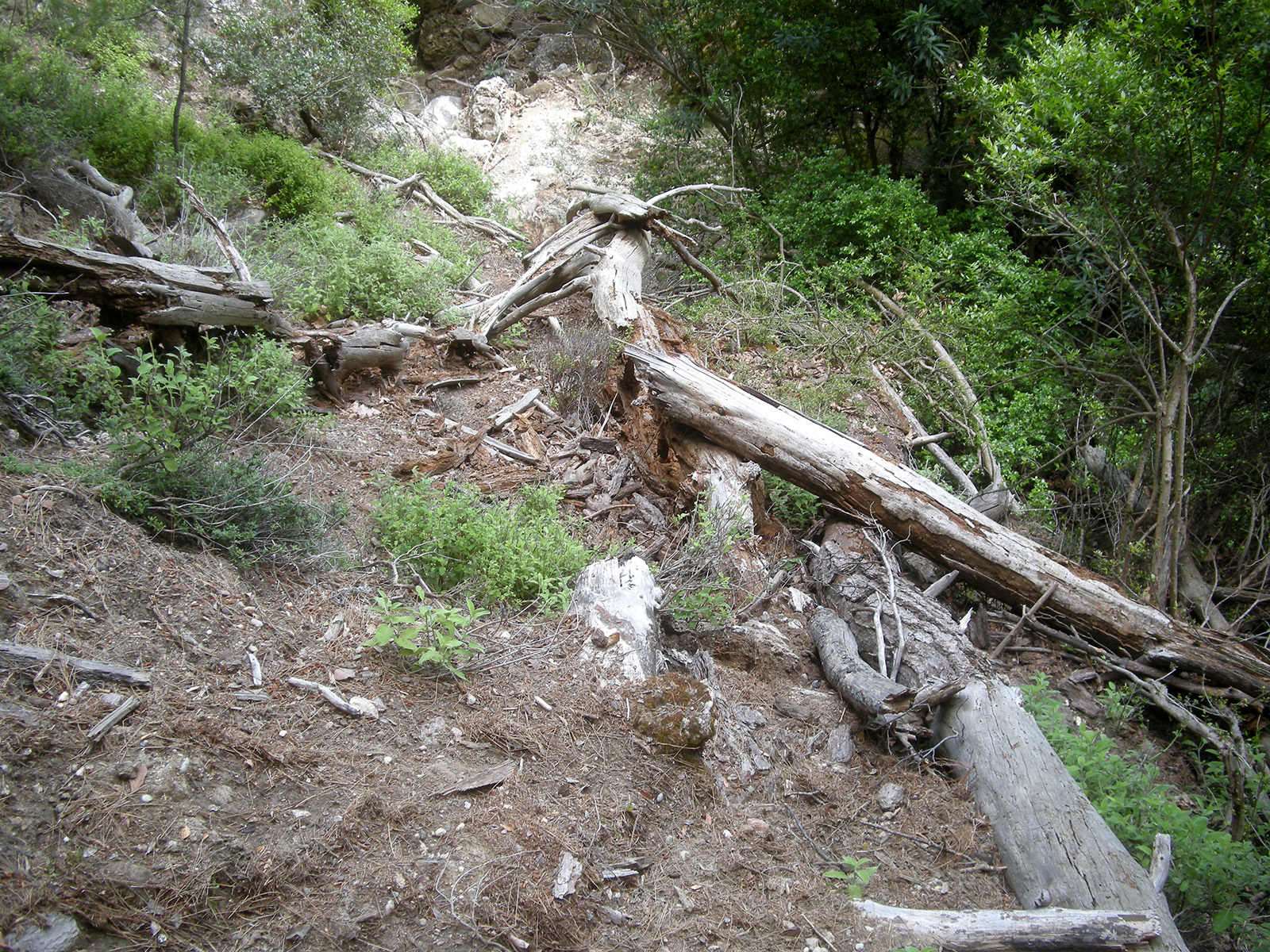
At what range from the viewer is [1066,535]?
18.3 feet

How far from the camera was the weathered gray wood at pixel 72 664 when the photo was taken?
2.35 meters

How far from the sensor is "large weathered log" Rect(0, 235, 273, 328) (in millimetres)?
4148

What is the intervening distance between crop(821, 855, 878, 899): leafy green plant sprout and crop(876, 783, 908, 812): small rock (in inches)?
14.5

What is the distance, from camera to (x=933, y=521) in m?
4.53

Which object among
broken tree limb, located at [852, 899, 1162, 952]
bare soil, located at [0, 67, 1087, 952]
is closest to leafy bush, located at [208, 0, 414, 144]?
bare soil, located at [0, 67, 1087, 952]

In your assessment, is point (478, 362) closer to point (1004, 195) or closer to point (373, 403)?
point (373, 403)

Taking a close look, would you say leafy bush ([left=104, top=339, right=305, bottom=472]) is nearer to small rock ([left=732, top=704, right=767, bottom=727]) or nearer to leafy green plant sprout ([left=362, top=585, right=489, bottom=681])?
leafy green plant sprout ([left=362, top=585, right=489, bottom=681])

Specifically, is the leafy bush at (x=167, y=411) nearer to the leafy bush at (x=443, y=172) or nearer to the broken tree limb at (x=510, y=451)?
the broken tree limb at (x=510, y=451)

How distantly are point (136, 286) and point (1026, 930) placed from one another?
5441 millimetres

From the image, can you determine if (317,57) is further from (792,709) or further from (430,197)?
(792,709)

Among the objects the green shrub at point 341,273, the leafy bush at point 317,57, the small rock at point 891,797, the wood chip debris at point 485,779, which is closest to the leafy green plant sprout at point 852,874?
the small rock at point 891,797

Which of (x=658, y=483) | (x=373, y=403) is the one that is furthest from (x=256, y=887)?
(x=373, y=403)

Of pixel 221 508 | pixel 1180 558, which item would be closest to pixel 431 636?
pixel 221 508

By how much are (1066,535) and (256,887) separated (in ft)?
18.8
